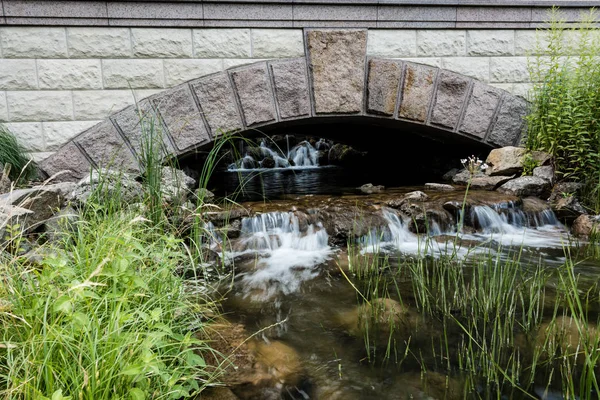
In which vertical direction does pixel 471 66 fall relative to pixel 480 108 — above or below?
above

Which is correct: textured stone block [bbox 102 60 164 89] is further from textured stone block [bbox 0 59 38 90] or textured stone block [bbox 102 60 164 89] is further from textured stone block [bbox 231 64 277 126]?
textured stone block [bbox 231 64 277 126]

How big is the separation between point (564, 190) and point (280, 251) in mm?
3700

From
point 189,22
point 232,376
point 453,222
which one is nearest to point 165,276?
point 232,376

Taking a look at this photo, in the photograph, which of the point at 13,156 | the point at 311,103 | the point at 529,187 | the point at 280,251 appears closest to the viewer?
the point at 280,251

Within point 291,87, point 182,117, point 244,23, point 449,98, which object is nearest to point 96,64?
point 182,117

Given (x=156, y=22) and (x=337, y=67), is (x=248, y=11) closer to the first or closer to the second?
(x=156, y=22)

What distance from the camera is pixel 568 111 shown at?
18.5ft

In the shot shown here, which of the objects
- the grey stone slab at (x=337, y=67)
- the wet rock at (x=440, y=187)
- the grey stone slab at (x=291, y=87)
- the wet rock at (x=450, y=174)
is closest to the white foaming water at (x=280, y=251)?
the grey stone slab at (x=291, y=87)

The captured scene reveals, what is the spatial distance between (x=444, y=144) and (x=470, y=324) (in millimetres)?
5468

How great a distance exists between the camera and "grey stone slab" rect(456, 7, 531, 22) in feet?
20.1

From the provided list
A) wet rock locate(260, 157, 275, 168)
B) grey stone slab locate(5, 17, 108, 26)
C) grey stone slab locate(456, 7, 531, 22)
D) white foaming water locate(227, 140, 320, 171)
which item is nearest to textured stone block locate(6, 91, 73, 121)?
grey stone slab locate(5, 17, 108, 26)

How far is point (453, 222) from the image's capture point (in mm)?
5148

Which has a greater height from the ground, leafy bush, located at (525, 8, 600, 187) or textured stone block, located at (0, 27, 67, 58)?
textured stone block, located at (0, 27, 67, 58)

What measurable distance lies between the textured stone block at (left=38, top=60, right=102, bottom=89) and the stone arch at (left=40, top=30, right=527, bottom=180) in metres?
0.48
